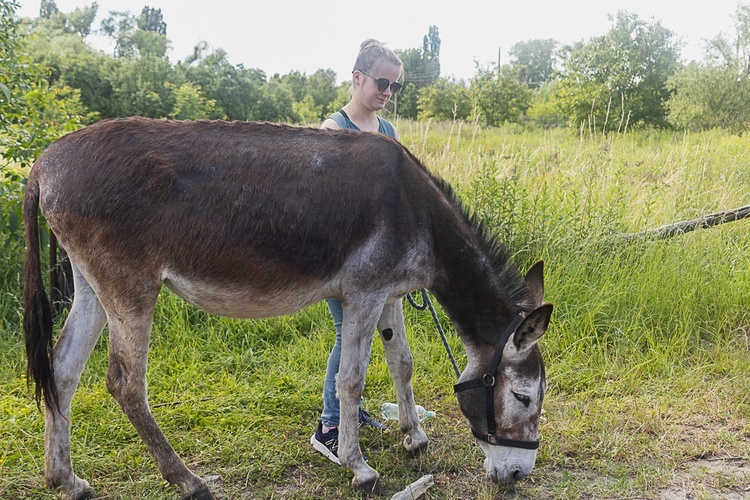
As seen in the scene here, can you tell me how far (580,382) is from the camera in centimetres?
419

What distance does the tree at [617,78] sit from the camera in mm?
21734

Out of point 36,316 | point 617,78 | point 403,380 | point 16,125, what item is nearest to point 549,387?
point 403,380

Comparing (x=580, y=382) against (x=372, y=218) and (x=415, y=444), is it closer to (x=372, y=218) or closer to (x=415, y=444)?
(x=415, y=444)

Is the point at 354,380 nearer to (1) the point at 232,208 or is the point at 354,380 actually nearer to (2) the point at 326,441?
(2) the point at 326,441

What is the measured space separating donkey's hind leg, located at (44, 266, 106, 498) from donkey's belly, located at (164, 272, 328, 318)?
0.54 meters

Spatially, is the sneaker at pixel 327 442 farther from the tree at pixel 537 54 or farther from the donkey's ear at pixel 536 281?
the tree at pixel 537 54

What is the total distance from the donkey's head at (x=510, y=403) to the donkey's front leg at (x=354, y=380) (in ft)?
1.88

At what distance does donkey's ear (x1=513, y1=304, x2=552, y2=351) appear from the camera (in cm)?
254

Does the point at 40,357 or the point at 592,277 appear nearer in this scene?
the point at 40,357

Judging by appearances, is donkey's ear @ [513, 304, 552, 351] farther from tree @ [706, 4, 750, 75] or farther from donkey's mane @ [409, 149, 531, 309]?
tree @ [706, 4, 750, 75]

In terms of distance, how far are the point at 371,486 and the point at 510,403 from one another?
2.88 feet

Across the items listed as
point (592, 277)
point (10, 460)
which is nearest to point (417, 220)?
point (10, 460)

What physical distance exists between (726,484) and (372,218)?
8.19 feet

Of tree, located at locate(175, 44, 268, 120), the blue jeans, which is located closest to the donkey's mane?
the blue jeans
